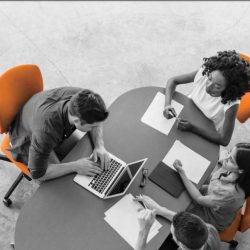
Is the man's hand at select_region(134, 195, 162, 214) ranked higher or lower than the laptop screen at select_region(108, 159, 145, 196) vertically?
lower

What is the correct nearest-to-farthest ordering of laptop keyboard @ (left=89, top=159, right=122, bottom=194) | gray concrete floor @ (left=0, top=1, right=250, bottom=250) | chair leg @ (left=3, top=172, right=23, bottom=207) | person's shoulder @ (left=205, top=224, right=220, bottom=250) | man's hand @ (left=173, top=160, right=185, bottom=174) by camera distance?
person's shoulder @ (left=205, top=224, right=220, bottom=250), laptop keyboard @ (left=89, top=159, right=122, bottom=194), man's hand @ (left=173, top=160, right=185, bottom=174), chair leg @ (left=3, top=172, right=23, bottom=207), gray concrete floor @ (left=0, top=1, right=250, bottom=250)

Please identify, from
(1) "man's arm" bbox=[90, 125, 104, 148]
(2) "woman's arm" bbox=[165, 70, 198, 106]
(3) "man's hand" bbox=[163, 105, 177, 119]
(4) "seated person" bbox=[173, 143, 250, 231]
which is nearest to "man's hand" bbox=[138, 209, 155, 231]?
(4) "seated person" bbox=[173, 143, 250, 231]

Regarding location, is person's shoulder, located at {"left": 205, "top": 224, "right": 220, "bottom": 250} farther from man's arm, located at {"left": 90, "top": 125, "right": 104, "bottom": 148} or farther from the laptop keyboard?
man's arm, located at {"left": 90, "top": 125, "right": 104, "bottom": 148}

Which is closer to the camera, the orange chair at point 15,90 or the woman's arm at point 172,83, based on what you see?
the orange chair at point 15,90

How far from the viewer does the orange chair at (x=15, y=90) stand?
8.70 ft

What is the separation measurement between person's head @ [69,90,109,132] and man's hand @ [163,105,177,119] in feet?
1.89

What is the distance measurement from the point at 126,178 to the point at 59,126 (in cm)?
53

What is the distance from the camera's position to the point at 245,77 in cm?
262

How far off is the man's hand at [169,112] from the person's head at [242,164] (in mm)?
528

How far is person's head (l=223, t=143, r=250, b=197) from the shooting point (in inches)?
89.0

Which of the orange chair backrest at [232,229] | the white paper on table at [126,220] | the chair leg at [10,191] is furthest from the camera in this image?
the chair leg at [10,191]

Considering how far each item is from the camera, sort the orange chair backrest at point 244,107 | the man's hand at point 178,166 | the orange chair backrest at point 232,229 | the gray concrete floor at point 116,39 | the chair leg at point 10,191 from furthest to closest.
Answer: the gray concrete floor at point 116,39 → the chair leg at point 10,191 → the orange chair backrest at point 244,107 → the orange chair backrest at point 232,229 → the man's hand at point 178,166

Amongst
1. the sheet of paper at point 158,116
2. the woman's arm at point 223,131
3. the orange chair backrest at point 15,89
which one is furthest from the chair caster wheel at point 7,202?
the woman's arm at point 223,131

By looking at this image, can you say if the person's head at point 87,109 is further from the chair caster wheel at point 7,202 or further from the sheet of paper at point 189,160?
the chair caster wheel at point 7,202
